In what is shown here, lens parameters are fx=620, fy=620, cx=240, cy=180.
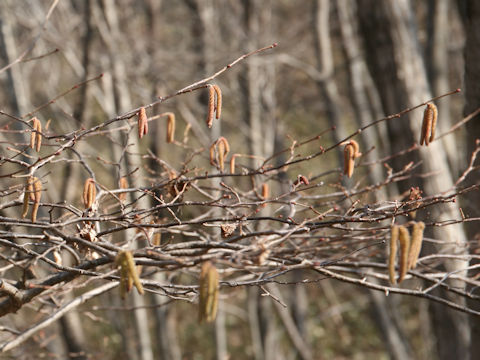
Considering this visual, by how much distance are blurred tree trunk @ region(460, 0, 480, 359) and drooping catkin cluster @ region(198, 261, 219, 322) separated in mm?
2764

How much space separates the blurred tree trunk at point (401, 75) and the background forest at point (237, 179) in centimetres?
2

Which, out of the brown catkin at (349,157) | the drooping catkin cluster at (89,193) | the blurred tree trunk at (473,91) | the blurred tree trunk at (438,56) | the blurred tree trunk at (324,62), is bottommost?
the drooping catkin cluster at (89,193)

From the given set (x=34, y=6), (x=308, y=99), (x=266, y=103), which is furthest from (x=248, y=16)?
(x=308, y=99)

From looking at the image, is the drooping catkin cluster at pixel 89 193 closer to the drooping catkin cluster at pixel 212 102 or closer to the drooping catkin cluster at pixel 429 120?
the drooping catkin cluster at pixel 212 102

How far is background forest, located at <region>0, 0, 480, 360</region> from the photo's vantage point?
2623 millimetres

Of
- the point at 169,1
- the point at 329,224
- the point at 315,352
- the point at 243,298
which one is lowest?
the point at 329,224

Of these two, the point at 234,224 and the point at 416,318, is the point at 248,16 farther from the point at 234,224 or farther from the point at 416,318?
the point at 416,318

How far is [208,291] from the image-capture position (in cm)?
184

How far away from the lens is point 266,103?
974 cm

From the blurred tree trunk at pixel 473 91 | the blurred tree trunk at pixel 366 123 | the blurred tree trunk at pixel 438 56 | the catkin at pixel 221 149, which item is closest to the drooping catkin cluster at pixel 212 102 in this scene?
the catkin at pixel 221 149

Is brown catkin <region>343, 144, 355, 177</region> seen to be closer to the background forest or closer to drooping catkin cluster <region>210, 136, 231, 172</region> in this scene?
the background forest

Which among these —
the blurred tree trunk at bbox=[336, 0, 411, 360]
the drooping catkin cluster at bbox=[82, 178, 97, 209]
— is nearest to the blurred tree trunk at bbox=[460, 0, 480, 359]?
the drooping catkin cluster at bbox=[82, 178, 97, 209]

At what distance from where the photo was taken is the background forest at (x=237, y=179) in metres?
2.62

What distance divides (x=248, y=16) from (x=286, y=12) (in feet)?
11.7
